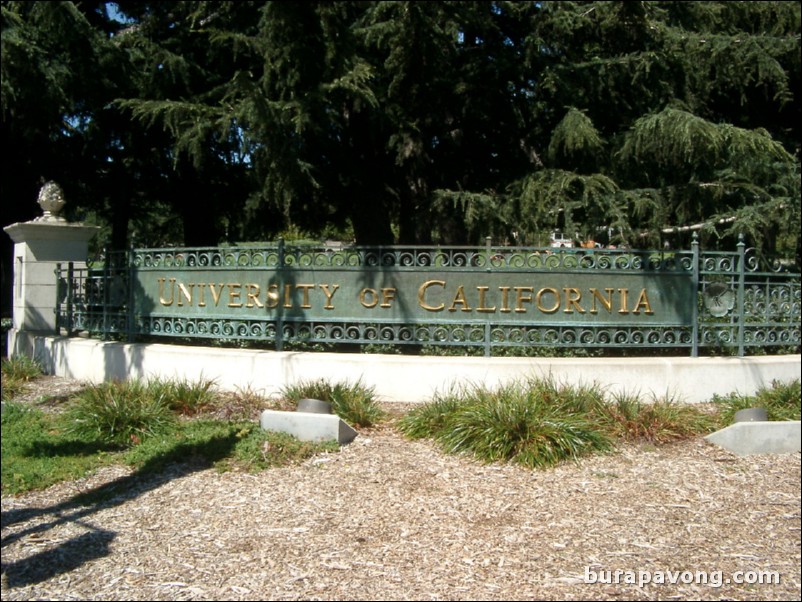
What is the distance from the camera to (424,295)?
8.54 metres

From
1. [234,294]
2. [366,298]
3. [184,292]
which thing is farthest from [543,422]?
[184,292]

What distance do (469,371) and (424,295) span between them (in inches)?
→ 42.3

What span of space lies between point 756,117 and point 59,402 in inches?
504

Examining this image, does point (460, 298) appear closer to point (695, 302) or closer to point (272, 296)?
point (272, 296)

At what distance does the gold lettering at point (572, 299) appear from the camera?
8.47 m

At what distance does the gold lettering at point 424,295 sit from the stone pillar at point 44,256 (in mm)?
5465

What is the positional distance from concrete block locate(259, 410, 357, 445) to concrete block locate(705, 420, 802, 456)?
3237mm

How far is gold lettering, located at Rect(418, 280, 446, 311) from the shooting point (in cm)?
852

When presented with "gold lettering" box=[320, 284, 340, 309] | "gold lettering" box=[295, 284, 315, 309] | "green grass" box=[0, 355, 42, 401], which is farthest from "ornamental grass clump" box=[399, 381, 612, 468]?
"green grass" box=[0, 355, 42, 401]

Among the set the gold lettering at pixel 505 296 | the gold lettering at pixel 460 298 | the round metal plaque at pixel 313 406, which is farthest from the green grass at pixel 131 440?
the gold lettering at pixel 505 296

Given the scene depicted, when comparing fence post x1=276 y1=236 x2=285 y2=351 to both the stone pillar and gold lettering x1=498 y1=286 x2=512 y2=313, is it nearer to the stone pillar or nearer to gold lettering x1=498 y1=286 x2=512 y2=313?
gold lettering x1=498 y1=286 x2=512 y2=313

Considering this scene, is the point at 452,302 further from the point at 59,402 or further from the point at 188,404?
the point at 59,402

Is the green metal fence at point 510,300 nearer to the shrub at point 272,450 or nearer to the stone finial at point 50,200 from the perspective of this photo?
the shrub at point 272,450

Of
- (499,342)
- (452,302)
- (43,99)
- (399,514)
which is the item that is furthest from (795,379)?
(43,99)
